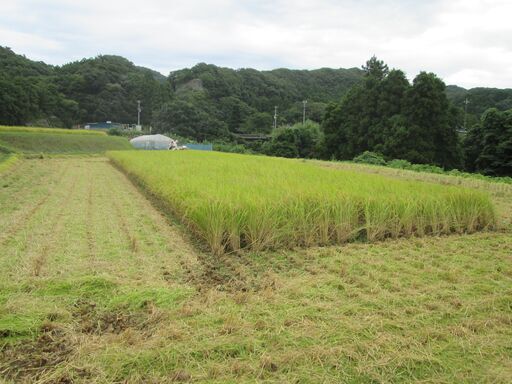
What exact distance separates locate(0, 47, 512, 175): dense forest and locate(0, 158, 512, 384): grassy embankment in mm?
23548

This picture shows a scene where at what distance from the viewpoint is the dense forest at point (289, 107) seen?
2659 cm

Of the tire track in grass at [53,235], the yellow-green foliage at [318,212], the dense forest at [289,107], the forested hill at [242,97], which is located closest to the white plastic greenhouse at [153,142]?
the dense forest at [289,107]

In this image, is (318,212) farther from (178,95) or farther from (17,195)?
(178,95)

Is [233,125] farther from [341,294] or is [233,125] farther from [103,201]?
[341,294]

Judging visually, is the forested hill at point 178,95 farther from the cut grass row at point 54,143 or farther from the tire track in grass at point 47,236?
the tire track in grass at point 47,236

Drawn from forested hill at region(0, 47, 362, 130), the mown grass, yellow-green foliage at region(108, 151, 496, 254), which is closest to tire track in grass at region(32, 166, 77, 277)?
yellow-green foliage at region(108, 151, 496, 254)

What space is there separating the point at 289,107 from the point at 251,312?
6721 cm

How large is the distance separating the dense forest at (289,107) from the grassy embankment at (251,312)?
23.5 meters

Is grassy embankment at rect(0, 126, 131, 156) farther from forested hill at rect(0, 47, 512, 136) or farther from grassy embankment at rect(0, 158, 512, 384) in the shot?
grassy embankment at rect(0, 158, 512, 384)

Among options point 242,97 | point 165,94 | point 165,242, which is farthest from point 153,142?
point 242,97

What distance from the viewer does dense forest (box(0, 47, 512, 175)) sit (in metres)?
26.6

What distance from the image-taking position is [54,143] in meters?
27.4

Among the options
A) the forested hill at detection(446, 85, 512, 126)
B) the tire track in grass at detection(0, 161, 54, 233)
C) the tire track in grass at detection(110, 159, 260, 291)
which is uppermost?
the forested hill at detection(446, 85, 512, 126)

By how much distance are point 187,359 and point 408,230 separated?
4180mm
